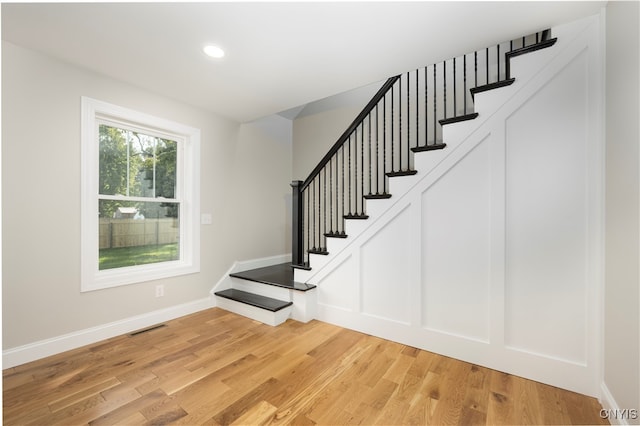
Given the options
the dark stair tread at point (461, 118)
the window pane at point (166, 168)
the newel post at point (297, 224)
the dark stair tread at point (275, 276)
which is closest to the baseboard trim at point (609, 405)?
the dark stair tread at point (461, 118)

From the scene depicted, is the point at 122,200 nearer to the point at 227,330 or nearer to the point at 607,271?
the point at 227,330

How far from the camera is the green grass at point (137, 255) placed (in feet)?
9.52

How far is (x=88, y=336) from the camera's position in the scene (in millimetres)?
2662

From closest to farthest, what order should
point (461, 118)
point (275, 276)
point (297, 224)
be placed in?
point (461, 118) → point (297, 224) → point (275, 276)

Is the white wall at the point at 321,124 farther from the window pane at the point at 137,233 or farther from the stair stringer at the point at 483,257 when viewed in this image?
the window pane at the point at 137,233

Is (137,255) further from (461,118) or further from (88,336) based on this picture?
(461,118)

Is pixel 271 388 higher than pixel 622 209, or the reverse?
pixel 622 209

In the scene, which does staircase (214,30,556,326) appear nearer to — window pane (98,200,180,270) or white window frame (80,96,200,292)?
white window frame (80,96,200,292)

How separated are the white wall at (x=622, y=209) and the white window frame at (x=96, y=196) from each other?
3.60 metres

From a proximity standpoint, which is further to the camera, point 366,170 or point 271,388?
point 366,170

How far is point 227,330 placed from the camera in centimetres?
299

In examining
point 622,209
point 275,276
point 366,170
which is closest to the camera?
point 622,209

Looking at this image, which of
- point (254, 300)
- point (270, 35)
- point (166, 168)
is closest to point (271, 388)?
point (254, 300)

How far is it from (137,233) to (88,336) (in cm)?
100
